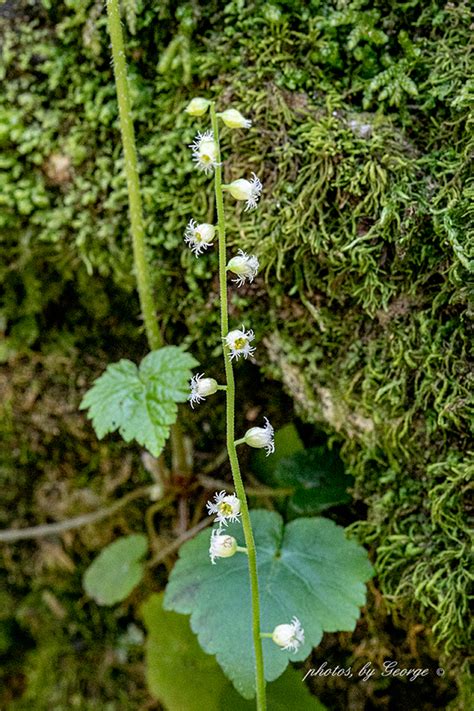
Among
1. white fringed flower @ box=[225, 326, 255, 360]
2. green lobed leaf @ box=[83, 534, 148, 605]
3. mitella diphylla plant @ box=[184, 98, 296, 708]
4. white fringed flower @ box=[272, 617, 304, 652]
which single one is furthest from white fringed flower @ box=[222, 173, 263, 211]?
green lobed leaf @ box=[83, 534, 148, 605]

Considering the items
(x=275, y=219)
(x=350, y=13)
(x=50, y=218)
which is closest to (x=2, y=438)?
(x=50, y=218)

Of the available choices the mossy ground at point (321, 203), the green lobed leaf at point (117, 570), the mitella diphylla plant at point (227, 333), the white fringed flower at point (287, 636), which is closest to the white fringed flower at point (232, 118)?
the mitella diphylla plant at point (227, 333)

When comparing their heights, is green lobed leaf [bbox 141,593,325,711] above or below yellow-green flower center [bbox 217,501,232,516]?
below

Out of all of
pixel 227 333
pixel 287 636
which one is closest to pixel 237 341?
pixel 227 333

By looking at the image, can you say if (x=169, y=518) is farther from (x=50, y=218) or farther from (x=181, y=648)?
(x=50, y=218)

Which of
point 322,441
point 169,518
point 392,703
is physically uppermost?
point 322,441

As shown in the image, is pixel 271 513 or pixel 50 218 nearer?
pixel 271 513

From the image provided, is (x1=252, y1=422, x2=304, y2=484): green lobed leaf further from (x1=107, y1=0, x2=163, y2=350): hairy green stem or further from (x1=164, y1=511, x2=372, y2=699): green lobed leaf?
(x1=107, y1=0, x2=163, y2=350): hairy green stem

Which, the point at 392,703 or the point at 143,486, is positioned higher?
the point at 143,486
